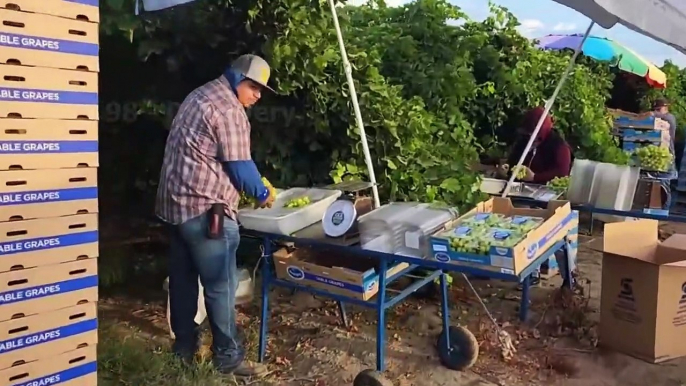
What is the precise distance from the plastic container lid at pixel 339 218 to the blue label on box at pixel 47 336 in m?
1.30

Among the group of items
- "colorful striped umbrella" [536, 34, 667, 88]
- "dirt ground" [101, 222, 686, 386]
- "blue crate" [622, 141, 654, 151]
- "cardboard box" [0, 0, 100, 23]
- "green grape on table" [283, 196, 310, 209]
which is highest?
"colorful striped umbrella" [536, 34, 667, 88]

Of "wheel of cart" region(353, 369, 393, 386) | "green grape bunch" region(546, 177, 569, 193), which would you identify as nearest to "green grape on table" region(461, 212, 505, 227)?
"wheel of cart" region(353, 369, 393, 386)

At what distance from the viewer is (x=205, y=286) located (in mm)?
3646

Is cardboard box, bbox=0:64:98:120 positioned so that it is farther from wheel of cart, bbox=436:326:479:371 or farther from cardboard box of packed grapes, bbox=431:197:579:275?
wheel of cart, bbox=436:326:479:371

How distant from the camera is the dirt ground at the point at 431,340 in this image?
3904 mm

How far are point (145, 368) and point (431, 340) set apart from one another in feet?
5.81

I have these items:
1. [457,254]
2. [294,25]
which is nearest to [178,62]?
[294,25]

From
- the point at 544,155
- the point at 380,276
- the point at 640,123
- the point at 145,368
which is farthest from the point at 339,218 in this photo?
the point at 640,123

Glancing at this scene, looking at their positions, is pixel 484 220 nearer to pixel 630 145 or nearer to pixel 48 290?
pixel 48 290

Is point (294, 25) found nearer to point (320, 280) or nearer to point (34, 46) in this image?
point (320, 280)

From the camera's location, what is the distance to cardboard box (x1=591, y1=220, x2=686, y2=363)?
13.1 ft

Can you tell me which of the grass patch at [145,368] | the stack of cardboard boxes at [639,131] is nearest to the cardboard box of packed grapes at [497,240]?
the grass patch at [145,368]

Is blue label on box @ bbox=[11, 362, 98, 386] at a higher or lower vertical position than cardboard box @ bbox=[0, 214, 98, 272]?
lower

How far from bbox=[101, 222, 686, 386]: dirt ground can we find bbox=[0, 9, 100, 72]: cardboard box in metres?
2.01
